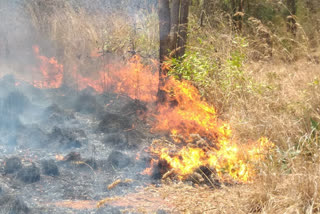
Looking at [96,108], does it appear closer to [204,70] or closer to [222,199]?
[204,70]

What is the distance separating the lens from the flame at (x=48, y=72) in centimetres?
862

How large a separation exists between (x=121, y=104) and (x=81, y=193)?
11.3 ft

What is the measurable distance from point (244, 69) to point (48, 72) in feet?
18.2

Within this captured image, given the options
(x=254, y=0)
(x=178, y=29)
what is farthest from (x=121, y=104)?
(x=254, y=0)

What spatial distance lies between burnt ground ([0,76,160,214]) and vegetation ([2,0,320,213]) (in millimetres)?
1331

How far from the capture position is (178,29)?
276 inches

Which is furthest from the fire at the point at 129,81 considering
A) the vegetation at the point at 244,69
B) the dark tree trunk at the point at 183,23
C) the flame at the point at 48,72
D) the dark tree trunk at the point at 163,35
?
the dark tree trunk at the point at 183,23

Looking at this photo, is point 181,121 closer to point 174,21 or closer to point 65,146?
point 65,146

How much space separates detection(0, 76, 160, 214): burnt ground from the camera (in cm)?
387

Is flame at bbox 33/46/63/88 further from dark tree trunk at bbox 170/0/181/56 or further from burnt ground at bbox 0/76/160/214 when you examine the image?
dark tree trunk at bbox 170/0/181/56

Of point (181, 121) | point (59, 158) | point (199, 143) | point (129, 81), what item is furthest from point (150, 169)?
point (129, 81)

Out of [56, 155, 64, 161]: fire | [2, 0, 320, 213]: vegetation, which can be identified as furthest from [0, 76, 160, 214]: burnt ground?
[2, 0, 320, 213]: vegetation

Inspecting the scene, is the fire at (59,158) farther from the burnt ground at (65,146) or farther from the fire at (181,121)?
the fire at (181,121)

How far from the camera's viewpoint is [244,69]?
5312mm
